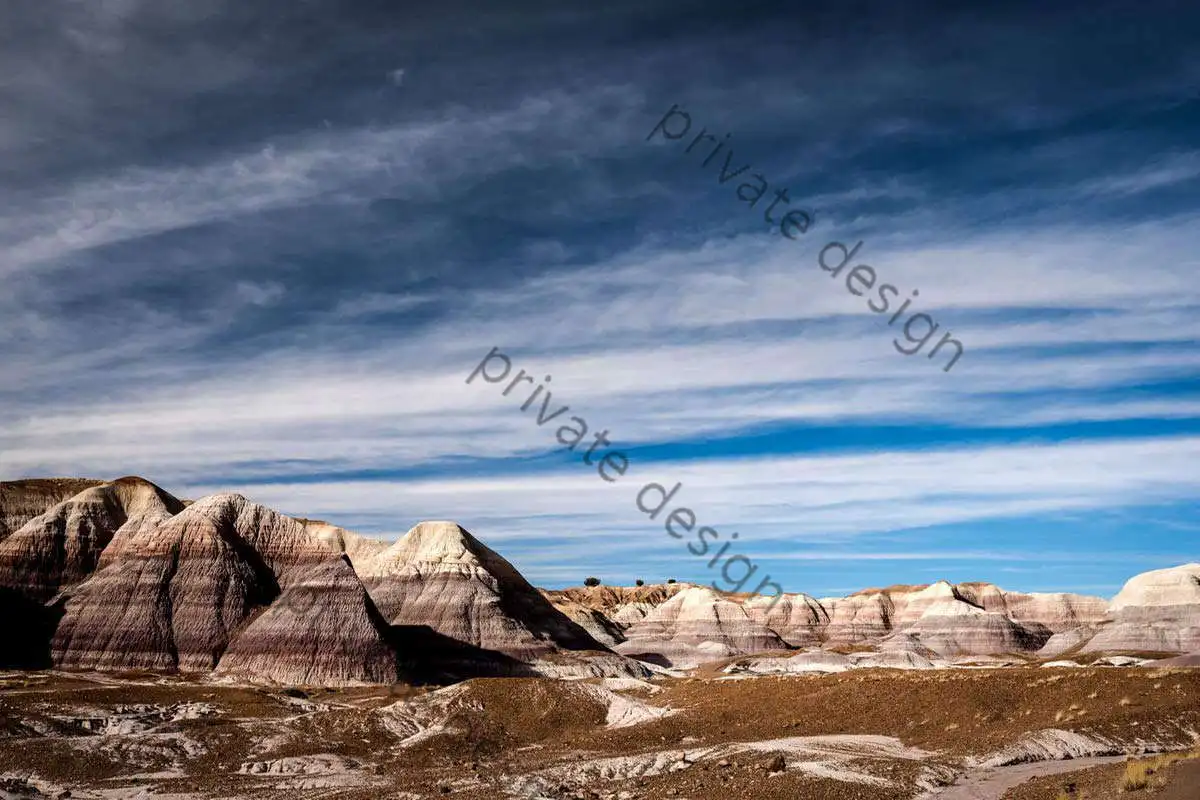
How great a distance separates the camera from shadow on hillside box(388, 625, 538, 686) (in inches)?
3150

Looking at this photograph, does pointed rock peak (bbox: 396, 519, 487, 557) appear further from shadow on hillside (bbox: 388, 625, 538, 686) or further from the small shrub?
the small shrub

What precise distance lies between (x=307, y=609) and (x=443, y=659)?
15.3 metres

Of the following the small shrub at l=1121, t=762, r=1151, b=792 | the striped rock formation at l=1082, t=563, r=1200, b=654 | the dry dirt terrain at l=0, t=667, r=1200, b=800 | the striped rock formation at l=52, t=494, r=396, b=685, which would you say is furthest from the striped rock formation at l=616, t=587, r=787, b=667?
the small shrub at l=1121, t=762, r=1151, b=792

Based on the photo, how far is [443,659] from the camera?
285 ft

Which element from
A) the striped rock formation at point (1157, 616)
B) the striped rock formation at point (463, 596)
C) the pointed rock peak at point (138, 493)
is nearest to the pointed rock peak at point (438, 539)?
the striped rock formation at point (463, 596)

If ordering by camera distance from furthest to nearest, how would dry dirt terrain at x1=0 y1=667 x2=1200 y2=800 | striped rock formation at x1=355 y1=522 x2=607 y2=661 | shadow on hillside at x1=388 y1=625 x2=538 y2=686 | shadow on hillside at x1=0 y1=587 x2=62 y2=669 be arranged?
striped rock formation at x1=355 y1=522 x2=607 y2=661 < shadow on hillside at x1=388 y1=625 x2=538 y2=686 < shadow on hillside at x1=0 y1=587 x2=62 y2=669 < dry dirt terrain at x1=0 y1=667 x2=1200 y2=800

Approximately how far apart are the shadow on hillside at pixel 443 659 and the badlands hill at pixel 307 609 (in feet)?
0.84

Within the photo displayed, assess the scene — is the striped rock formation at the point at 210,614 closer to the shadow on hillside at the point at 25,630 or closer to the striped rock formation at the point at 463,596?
the shadow on hillside at the point at 25,630

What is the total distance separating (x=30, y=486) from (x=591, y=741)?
100401 mm

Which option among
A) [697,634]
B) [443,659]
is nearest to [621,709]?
[443,659]

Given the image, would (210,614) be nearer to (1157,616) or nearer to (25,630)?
(25,630)

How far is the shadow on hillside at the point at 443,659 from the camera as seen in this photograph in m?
80.0

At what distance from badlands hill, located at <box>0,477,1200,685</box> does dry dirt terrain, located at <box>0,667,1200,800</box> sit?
79.8 ft

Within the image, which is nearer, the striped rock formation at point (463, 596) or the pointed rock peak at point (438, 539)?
the striped rock formation at point (463, 596)
